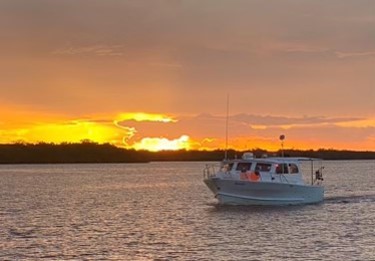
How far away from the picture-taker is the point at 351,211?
194 ft

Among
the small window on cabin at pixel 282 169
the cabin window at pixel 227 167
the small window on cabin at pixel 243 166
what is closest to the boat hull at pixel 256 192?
the small window on cabin at pixel 282 169

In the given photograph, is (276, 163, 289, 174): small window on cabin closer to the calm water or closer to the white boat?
the white boat

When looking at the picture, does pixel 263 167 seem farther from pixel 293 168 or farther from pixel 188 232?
pixel 188 232

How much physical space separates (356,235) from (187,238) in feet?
32.2

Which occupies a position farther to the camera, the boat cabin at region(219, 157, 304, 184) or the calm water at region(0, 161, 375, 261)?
the boat cabin at region(219, 157, 304, 184)

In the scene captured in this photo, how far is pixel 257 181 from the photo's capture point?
56094 mm

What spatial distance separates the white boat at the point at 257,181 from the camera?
56219 millimetres

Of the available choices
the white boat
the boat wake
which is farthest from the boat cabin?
the boat wake

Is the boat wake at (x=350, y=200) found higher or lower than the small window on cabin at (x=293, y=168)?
lower

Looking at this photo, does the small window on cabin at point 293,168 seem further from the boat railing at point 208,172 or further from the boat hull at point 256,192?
the boat railing at point 208,172

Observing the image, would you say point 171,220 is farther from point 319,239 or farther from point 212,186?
point 319,239

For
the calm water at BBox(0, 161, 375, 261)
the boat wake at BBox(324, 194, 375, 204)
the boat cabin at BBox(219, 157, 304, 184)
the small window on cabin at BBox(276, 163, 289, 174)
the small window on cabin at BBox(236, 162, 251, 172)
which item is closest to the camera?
the calm water at BBox(0, 161, 375, 261)

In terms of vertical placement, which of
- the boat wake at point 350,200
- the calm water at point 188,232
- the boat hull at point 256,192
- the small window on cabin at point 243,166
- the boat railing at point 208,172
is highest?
the small window on cabin at point 243,166

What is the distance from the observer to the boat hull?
5634 centimetres
